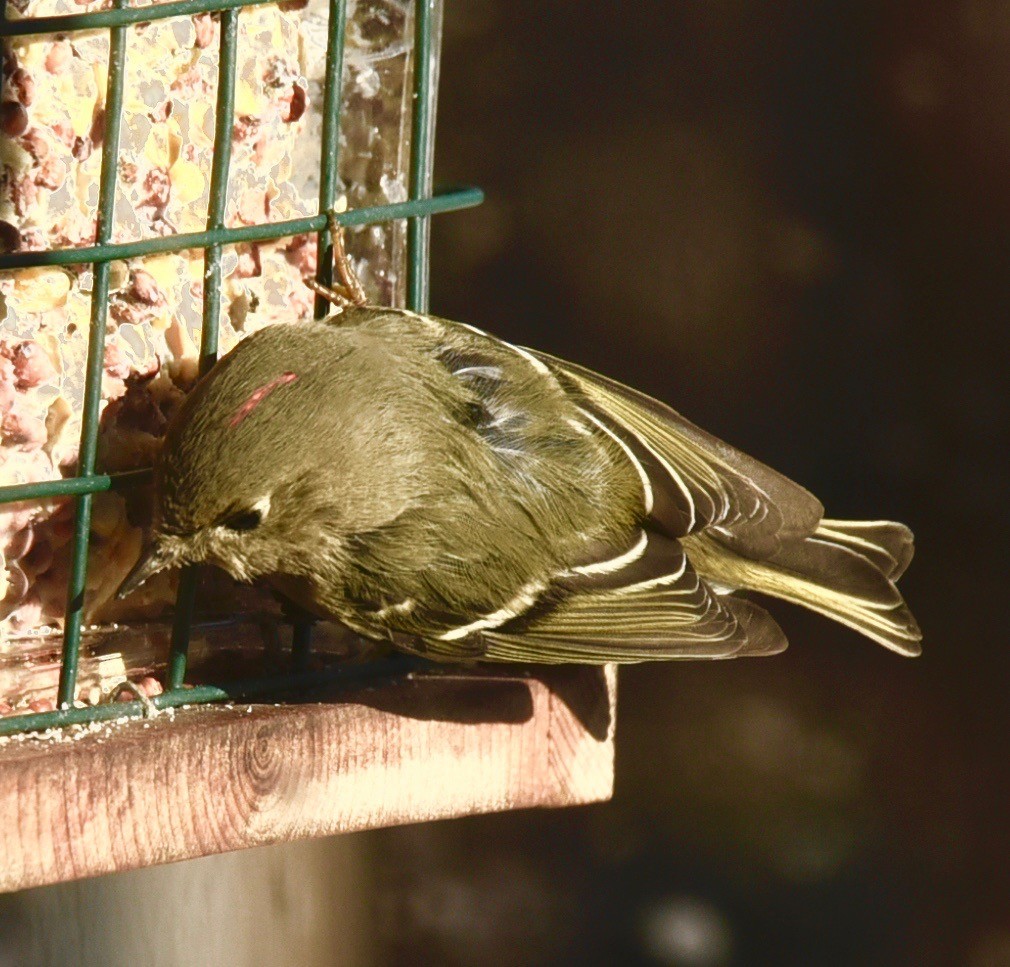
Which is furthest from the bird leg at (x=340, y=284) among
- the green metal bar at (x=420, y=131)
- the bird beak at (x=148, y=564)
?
the bird beak at (x=148, y=564)

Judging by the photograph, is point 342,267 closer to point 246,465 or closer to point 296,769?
point 246,465

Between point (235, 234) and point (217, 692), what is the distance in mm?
523

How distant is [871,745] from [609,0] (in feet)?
4.49

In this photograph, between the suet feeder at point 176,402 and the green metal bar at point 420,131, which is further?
the green metal bar at point 420,131

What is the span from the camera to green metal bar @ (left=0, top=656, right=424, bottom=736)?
1719 millimetres

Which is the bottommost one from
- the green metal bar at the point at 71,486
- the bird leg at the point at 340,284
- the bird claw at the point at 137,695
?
the bird claw at the point at 137,695

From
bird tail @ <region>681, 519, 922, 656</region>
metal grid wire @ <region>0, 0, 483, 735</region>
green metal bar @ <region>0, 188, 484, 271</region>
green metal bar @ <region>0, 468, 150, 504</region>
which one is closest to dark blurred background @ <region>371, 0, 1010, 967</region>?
bird tail @ <region>681, 519, 922, 656</region>

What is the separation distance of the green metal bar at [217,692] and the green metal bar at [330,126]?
1.59 ft

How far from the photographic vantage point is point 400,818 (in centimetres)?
183

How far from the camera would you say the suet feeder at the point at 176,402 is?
5.47ft

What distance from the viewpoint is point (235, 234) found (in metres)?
→ 1.79

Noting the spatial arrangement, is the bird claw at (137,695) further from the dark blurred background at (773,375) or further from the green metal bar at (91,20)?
the dark blurred background at (773,375)

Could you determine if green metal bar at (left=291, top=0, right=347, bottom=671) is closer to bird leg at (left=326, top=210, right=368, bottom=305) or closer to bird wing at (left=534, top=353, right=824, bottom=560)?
bird leg at (left=326, top=210, right=368, bottom=305)

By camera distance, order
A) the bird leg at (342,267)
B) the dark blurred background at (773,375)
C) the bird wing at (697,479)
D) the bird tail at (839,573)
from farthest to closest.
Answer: the dark blurred background at (773,375), the bird tail at (839,573), the bird wing at (697,479), the bird leg at (342,267)
